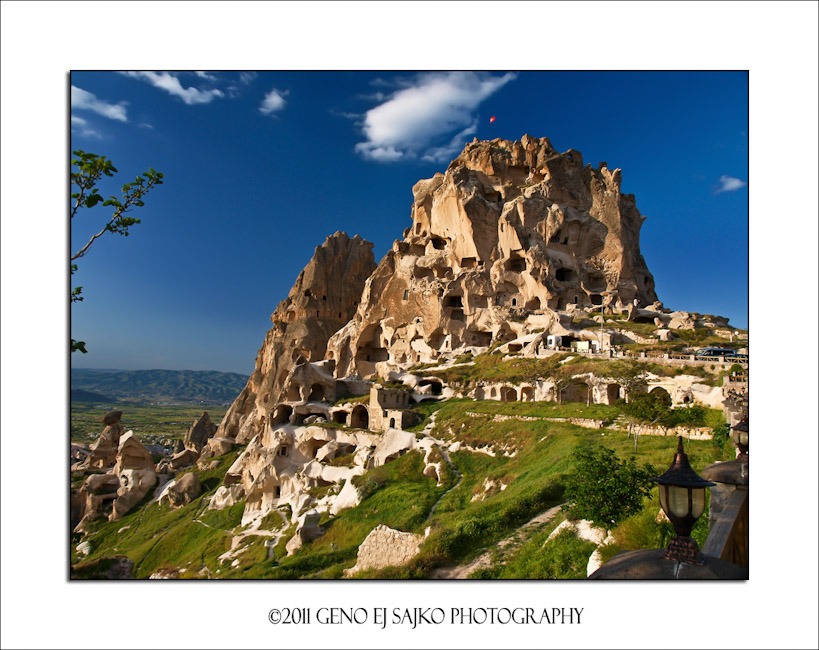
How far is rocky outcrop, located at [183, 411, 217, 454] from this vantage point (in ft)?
174

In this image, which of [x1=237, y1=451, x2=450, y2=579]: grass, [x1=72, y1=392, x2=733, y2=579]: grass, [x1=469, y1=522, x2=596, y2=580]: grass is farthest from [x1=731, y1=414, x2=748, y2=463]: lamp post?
[x1=237, y1=451, x2=450, y2=579]: grass

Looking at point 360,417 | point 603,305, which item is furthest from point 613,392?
point 603,305

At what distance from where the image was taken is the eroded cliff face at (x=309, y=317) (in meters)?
62.8

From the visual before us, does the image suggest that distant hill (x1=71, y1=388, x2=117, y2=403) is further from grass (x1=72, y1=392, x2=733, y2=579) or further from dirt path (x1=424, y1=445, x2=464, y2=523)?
dirt path (x1=424, y1=445, x2=464, y2=523)

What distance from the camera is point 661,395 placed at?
77.0 ft

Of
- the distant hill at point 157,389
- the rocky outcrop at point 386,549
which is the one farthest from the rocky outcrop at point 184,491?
the distant hill at point 157,389

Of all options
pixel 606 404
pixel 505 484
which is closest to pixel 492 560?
pixel 505 484

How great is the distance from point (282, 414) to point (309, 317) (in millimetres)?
29907

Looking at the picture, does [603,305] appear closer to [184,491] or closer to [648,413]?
[648,413]

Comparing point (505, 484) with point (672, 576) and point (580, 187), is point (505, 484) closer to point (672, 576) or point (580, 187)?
point (672, 576)

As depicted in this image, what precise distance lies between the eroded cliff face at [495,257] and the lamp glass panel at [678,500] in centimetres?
4460

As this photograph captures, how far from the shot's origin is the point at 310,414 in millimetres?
39750

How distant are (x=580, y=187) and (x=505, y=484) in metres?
53.8

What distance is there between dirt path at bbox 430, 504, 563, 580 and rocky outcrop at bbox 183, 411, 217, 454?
1764 inches
